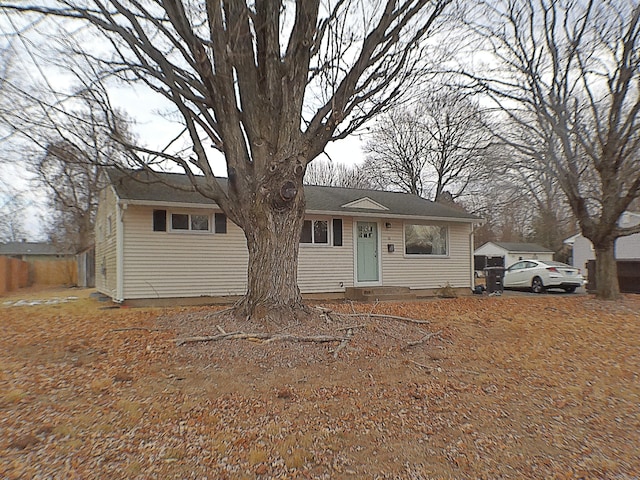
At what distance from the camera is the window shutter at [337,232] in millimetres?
13078

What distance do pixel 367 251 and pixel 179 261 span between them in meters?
5.84

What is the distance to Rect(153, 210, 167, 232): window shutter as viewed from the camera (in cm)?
1084

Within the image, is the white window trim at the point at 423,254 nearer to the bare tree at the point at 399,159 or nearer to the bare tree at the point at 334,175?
the bare tree at the point at 399,159

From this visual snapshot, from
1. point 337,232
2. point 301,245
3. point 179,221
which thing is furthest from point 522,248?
point 179,221

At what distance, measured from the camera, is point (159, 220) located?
10.9 metres

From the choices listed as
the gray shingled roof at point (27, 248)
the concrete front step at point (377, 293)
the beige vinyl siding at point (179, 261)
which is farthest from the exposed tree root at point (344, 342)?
the gray shingled roof at point (27, 248)

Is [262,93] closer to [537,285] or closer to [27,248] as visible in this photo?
[537,285]

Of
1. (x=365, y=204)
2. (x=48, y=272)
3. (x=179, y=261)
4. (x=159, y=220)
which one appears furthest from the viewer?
(x=48, y=272)

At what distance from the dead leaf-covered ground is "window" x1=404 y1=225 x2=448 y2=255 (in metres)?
7.34

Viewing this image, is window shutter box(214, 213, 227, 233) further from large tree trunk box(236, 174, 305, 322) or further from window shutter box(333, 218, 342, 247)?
large tree trunk box(236, 174, 305, 322)

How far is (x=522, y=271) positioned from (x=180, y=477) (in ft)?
60.4

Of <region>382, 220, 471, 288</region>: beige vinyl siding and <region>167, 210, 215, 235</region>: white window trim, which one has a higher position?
<region>167, 210, 215, 235</region>: white window trim

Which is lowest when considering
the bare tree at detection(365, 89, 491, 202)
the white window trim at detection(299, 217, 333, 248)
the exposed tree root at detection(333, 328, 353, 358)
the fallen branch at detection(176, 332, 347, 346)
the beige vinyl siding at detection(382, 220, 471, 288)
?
the exposed tree root at detection(333, 328, 353, 358)

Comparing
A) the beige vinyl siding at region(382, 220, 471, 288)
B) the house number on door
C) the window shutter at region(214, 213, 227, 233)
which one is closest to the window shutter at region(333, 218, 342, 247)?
the house number on door
